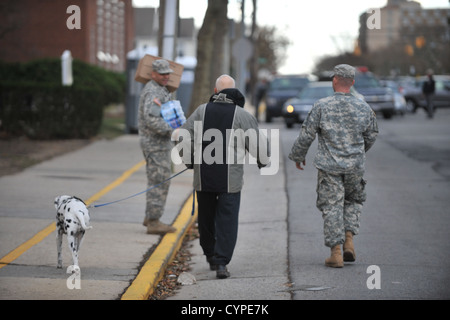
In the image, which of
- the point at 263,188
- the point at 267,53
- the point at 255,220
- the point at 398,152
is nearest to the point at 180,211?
the point at 255,220

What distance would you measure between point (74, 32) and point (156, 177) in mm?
36542

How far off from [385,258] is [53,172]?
7.80 metres

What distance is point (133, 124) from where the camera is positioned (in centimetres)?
2364

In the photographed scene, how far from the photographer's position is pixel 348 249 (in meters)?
7.76

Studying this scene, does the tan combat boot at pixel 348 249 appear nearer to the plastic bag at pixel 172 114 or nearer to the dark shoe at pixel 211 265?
the dark shoe at pixel 211 265

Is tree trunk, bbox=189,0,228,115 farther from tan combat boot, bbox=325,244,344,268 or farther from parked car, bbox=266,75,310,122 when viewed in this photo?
tan combat boot, bbox=325,244,344,268

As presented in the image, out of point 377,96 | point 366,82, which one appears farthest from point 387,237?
point 366,82

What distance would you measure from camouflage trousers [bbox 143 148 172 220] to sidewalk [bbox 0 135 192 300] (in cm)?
31

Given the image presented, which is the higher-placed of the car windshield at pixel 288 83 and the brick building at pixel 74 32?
the brick building at pixel 74 32

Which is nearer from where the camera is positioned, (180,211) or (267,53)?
(180,211)

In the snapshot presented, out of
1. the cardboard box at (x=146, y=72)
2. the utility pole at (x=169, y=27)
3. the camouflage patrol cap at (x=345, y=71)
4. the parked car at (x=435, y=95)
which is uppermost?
the utility pole at (x=169, y=27)

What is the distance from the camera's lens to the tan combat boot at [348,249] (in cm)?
774

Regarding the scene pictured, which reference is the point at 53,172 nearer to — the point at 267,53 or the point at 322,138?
the point at 322,138

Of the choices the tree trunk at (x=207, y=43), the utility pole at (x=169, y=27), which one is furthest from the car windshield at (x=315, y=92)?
the utility pole at (x=169, y=27)
